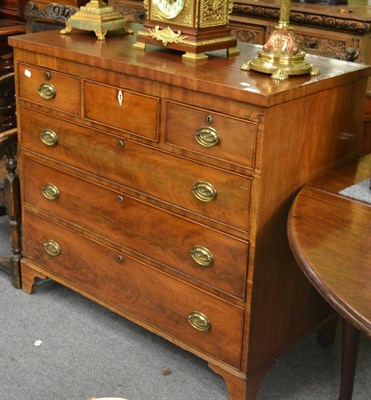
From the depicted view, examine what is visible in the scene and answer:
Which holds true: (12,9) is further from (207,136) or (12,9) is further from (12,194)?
(207,136)

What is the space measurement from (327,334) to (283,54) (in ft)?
3.94

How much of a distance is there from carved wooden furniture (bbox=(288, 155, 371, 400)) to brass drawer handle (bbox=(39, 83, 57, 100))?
3.60 ft

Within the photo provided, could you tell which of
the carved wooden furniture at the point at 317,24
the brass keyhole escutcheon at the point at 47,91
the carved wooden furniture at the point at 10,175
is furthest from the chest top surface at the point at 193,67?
the carved wooden furniture at the point at 317,24

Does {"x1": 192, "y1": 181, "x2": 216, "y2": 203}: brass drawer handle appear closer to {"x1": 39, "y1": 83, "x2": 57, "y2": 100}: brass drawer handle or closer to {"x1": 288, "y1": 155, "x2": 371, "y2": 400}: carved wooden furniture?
{"x1": 288, "y1": 155, "x2": 371, "y2": 400}: carved wooden furniture

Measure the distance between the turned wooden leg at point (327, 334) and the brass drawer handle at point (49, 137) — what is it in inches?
50.0

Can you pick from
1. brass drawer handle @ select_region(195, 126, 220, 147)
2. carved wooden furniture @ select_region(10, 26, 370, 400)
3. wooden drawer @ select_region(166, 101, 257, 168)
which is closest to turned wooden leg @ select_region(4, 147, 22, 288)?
carved wooden furniture @ select_region(10, 26, 370, 400)

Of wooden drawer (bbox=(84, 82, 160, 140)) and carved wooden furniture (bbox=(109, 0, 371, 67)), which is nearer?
wooden drawer (bbox=(84, 82, 160, 140))

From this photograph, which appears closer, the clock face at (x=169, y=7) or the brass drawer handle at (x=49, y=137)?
the clock face at (x=169, y=7)

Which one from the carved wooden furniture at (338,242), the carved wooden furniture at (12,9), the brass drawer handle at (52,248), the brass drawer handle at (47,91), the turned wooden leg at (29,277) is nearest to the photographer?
the carved wooden furniture at (338,242)

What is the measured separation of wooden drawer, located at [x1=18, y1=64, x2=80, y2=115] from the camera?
270 cm

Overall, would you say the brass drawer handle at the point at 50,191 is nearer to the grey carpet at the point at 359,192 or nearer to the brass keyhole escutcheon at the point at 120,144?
the brass keyhole escutcheon at the point at 120,144

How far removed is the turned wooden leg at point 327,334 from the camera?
2.88 meters

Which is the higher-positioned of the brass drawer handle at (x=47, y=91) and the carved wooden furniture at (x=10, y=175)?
the brass drawer handle at (x=47, y=91)

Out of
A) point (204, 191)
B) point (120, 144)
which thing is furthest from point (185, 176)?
point (120, 144)
